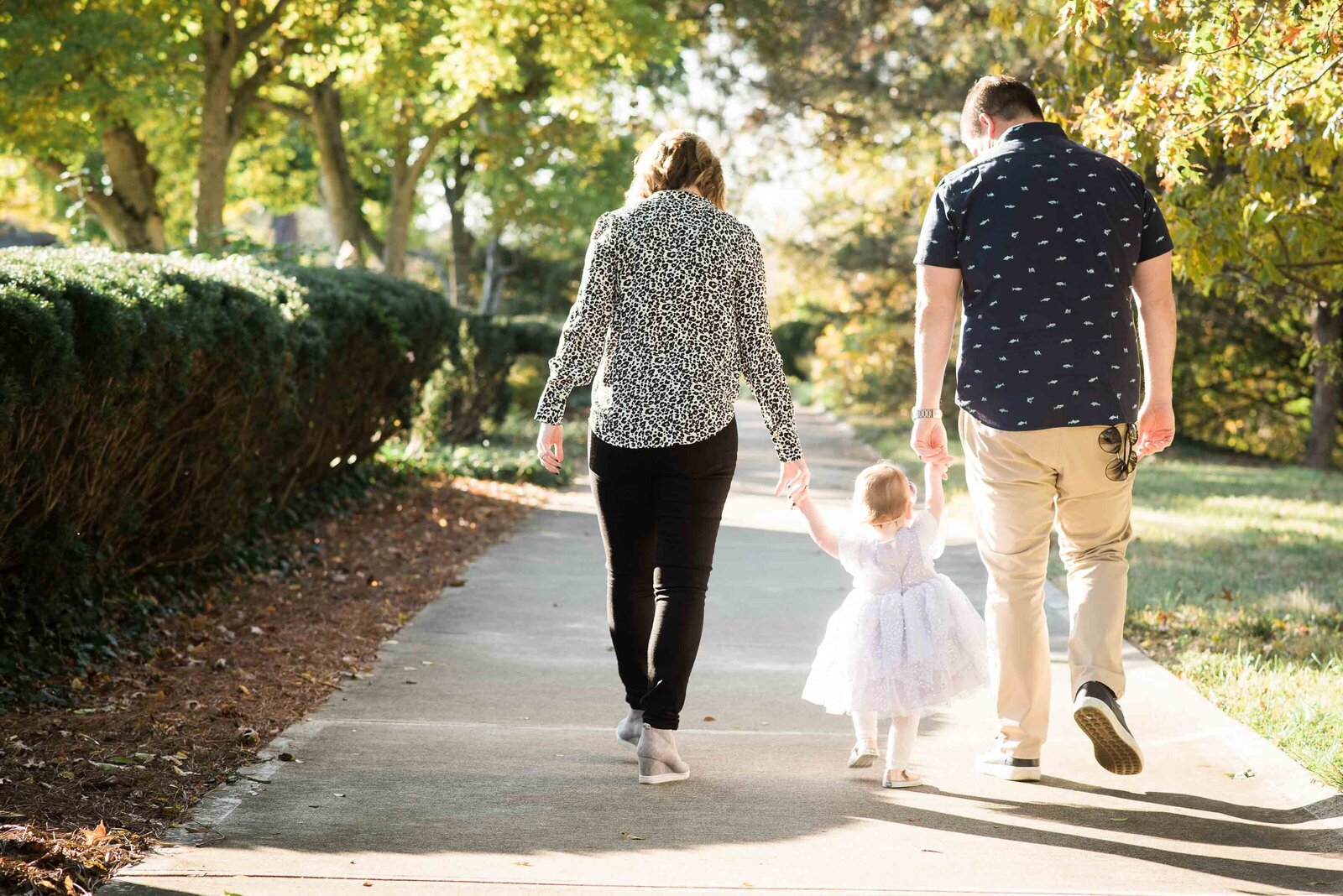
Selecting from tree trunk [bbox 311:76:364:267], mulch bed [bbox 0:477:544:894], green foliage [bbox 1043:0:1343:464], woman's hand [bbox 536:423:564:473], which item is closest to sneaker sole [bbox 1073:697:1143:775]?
woman's hand [bbox 536:423:564:473]

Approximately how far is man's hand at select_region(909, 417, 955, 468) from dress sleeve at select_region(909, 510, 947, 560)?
187 millimetres

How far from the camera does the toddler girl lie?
13.6 ft

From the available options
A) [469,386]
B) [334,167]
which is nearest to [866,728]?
[469,386]

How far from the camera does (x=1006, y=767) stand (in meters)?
4.31

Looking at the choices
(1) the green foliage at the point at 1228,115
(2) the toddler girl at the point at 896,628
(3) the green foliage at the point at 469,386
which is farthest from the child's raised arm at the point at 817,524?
(3) the green foliage at the point at 469,386

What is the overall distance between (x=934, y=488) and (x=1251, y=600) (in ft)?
12.4

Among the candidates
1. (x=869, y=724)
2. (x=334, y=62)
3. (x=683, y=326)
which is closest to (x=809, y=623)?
(x=869, y=724)

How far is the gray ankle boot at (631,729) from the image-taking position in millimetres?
4625

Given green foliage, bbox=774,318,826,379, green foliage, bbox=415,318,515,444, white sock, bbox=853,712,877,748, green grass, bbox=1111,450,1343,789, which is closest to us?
white sock, bbox=853,712,877,748

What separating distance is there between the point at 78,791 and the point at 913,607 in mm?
2465

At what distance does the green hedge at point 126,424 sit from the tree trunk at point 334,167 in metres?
10.9

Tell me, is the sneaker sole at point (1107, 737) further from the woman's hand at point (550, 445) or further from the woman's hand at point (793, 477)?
the woman's hand at point (550, 445)

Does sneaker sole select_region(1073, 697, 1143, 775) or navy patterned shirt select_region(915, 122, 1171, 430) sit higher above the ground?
navy patterned shirt select_region(915, 122, 1171, 430)

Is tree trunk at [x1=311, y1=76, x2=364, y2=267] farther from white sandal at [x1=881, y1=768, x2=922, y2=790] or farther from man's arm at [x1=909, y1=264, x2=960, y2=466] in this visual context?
white sandal at [x1=881, y1=768, x2=922, y2=790]
